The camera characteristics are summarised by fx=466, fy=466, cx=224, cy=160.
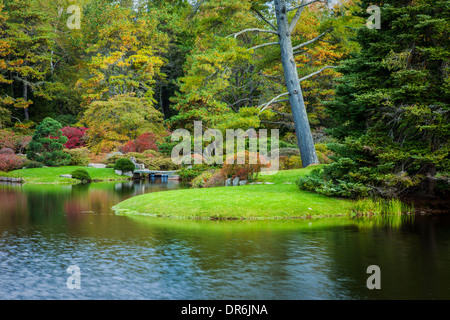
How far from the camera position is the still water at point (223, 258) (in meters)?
6.91

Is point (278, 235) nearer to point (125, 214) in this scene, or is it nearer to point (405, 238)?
point (405, 238)

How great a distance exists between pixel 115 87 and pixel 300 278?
37386 mm

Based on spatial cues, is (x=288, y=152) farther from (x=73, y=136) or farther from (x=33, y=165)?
(x=73, y=136)

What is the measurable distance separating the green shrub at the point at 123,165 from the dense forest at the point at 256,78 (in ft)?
8.42

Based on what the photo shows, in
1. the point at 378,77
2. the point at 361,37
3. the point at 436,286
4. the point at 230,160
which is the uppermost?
the point at 361,37

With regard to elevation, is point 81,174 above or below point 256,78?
below

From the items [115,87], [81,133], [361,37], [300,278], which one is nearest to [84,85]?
[115,87]

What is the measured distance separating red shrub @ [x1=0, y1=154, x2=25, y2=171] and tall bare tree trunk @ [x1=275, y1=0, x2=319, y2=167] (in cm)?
2020

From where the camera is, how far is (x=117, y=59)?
4134 centimetres

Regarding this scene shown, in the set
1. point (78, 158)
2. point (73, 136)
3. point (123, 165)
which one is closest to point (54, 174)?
Result: point (78, 158)

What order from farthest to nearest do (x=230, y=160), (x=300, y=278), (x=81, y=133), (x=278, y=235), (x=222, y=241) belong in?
(x=81, y=133) < (x=230, y=160) < (x=278, y=235) < (x=222, y=241) < (x=300, y=278)

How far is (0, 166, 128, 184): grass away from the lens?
29.3 metres

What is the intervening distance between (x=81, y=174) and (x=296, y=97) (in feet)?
52.3

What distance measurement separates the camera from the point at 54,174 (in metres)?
30.4
